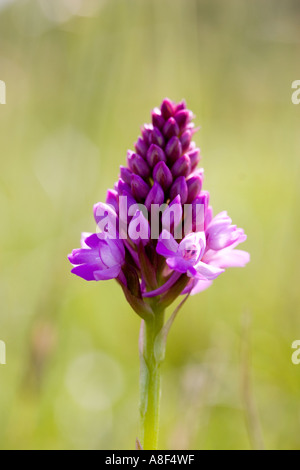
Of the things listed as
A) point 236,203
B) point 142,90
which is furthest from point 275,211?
point 142,90

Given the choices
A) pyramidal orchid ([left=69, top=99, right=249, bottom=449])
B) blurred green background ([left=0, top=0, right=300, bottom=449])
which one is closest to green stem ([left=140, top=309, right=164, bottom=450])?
pyramidal orchid ([left=69, top=99, right=249, bottom=449])

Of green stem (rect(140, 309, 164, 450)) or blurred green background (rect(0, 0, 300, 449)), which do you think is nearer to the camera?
green stem (rect(140, 309, 164, 450))

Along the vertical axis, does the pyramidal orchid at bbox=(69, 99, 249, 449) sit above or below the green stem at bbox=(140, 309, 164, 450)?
above

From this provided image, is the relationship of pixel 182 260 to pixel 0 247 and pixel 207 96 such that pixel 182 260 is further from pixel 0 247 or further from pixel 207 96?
pixel 207 96

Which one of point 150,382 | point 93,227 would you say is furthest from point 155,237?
point 93,227

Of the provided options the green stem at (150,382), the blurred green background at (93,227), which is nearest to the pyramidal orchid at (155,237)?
the green stem at (150,382)

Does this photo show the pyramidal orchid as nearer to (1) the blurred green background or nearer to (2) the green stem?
(2) the green stem
